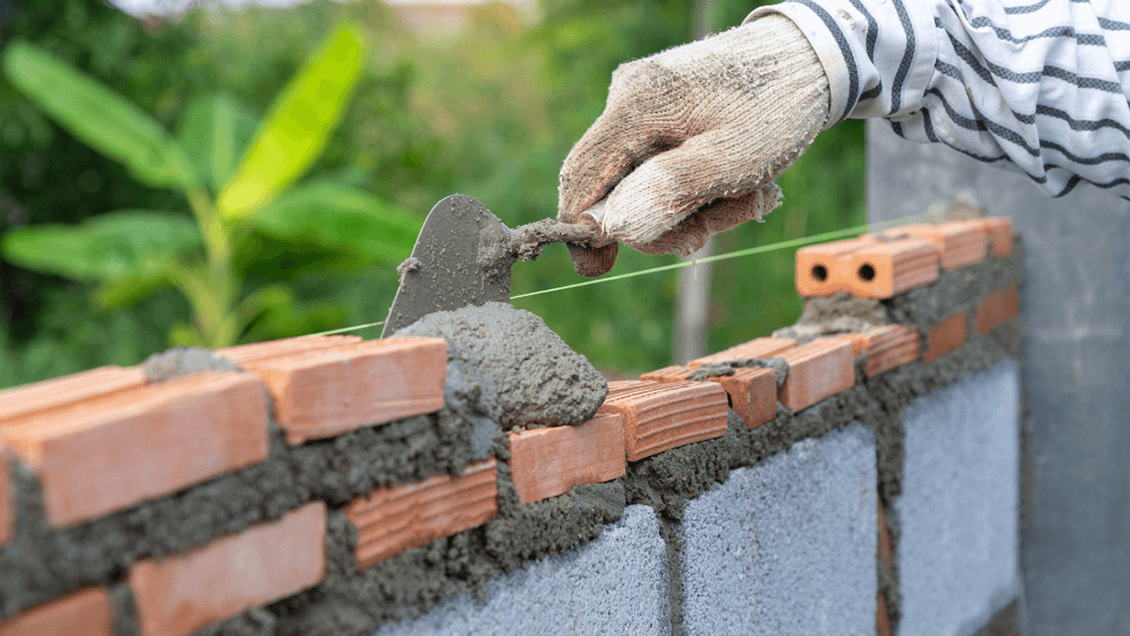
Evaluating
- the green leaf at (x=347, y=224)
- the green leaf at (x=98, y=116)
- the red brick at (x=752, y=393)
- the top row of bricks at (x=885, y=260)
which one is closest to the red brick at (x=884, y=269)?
the top row of bricks at (x=885, y=260)

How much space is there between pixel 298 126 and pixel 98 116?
132 cm

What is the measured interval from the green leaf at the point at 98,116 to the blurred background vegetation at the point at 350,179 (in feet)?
2.64

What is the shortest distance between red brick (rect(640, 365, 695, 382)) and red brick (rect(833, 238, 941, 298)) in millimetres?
689

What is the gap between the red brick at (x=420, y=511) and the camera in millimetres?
991

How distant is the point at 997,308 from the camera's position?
270cm

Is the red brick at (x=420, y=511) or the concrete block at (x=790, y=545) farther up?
the red brick at (x=420, y=511)

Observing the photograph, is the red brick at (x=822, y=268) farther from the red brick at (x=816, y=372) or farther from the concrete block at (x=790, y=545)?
the concrete block at (x=790, y=545)

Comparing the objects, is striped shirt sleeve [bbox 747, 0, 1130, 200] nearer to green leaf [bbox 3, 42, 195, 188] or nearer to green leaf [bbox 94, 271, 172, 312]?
green leaf [bbox 3, 42, 195, 188]

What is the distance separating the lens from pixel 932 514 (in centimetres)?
226

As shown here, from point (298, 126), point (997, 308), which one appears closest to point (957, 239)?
point (997, 308)

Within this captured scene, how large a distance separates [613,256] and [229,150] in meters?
5.97

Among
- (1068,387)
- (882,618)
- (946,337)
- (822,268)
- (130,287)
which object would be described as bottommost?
(882,618)

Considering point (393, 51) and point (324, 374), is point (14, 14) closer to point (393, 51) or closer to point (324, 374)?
point (393, 51)

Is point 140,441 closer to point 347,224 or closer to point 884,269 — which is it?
point 884,269
